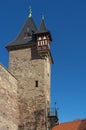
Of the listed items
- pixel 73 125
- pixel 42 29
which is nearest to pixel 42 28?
pixel 42 29

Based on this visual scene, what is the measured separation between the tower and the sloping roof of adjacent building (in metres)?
1.63

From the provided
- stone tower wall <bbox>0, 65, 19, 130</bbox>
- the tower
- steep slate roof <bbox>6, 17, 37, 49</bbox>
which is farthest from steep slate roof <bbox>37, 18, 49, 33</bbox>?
stone tower wall <bbox>0, 65, 19, 130</bbox>

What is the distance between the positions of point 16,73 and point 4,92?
169 inches

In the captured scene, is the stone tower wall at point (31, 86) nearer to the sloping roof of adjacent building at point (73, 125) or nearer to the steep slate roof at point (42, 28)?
the steep slate roof at point (42, 28)

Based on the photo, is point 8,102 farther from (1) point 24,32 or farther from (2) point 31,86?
(1) point 24,32

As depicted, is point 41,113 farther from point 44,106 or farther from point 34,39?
point 34,39

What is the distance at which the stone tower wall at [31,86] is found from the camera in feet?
87.9

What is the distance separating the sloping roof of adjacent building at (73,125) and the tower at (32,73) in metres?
1.63

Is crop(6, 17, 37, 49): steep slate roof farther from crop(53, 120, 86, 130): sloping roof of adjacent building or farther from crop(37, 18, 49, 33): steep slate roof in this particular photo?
crop(53, 120, 86, 130): sloping roof of adjacent building

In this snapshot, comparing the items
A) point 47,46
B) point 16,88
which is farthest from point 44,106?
point 47,46

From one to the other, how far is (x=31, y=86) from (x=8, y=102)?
11.0 ft

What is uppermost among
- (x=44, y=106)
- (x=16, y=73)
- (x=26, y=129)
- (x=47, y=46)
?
(x=47, y=46)

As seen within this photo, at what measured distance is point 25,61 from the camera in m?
29.1

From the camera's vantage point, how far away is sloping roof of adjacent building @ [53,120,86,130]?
27.1 meters
